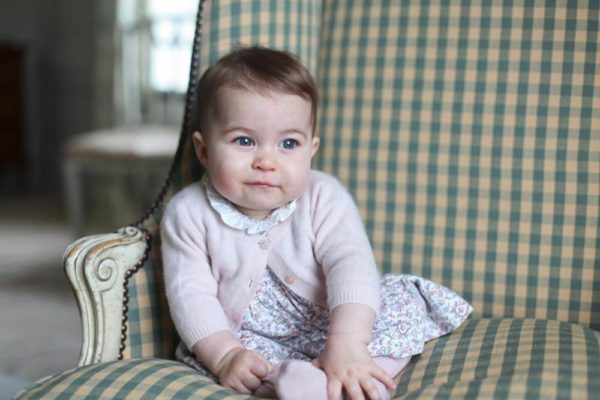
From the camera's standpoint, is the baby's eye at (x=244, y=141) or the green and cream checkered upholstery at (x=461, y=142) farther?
the green and cream checkered upholstery at (x=461, y=142)

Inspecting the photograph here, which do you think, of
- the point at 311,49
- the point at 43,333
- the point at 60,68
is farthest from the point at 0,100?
the point at 311,49

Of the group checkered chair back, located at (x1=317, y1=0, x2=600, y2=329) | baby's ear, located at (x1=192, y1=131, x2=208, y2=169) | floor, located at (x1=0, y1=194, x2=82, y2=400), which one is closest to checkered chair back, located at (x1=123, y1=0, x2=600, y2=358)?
checkered chair back, located at (x1=317, y1=0, x2=600, y2=329)

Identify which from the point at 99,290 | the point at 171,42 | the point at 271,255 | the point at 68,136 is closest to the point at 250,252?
the point at 271,255

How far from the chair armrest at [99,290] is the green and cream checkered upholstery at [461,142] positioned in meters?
0.03

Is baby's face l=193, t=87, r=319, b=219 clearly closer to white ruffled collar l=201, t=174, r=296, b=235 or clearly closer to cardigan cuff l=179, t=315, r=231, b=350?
white ruffled collar l=201, t=174, r=296, b=235

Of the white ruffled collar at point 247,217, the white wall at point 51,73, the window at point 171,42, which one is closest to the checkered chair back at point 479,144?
the white ruffled collar at point 247,217

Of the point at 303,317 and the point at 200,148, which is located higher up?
the point at 200,148

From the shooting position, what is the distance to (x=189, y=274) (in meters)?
1.20

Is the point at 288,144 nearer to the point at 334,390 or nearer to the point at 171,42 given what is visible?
the point at 334,390

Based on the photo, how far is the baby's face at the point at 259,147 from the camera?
3.81 ft

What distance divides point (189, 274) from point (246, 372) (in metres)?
0.20

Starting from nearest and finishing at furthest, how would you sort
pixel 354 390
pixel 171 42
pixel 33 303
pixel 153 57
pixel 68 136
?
pixel 354 390 → pixel 33 303 → pixel 171 42 → pixel 153 57 → pixel 68 136

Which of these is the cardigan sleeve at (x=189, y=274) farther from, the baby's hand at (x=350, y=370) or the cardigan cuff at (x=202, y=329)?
the baby's hand at (x=350, y=370)

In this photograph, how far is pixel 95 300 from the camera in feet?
3.99
